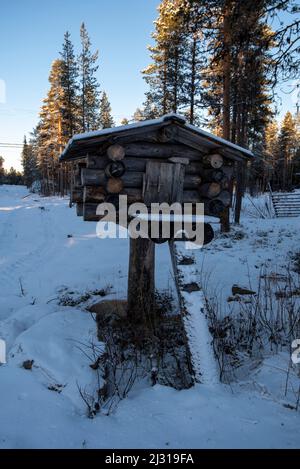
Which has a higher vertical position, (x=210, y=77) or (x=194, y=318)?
(x=210, y=77)

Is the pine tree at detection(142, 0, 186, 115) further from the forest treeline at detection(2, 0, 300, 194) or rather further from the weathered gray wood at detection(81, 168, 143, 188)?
the weathered gray wood at detection(81, 168, 143, 188)

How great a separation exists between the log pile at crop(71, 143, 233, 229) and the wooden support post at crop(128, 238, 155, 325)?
3.18 ft

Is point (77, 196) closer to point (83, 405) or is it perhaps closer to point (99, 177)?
point (99, 177)

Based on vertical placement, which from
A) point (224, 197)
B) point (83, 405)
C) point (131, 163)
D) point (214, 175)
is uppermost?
point (131, 163)

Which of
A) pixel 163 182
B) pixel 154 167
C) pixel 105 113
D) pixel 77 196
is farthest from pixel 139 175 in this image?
pixel 105 113

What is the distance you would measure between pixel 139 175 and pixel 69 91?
30.4 meters

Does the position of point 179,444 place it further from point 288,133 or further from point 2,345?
point 288,133

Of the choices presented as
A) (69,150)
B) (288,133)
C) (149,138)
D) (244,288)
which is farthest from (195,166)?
(288,133)

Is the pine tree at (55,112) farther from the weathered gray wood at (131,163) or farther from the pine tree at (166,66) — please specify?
the weathered gray wood at (131,163)

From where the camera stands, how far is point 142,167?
4.61m

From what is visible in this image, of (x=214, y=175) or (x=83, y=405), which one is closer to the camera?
(x=83, y=405)

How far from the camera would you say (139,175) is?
462 cm

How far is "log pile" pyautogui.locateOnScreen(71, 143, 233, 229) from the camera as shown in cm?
438
